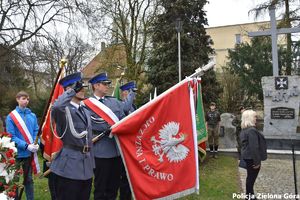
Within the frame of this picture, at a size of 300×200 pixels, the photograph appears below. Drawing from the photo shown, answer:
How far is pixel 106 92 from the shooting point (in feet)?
16.0

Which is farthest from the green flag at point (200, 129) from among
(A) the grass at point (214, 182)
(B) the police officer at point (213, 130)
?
(B) the police officer at point (213, 130)

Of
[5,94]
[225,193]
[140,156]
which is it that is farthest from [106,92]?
[5,94]

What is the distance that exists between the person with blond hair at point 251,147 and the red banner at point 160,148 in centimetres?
165

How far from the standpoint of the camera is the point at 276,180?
8023mm

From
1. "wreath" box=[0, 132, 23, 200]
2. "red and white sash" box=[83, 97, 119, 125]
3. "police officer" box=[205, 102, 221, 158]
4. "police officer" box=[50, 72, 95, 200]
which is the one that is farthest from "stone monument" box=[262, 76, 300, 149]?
"wreath" box=[0, 132, 23, 200]

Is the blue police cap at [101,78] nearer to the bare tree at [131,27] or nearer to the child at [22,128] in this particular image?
the child at [22,128]

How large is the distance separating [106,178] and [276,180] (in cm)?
486

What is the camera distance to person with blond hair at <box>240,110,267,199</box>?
5.88 meters

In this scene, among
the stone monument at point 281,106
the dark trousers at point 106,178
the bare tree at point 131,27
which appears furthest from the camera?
the bare tree at point 131,27

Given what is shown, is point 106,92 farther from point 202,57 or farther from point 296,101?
point 202,57

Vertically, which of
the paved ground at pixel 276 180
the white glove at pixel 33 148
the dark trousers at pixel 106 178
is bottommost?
the paved ground at pixel 276 180

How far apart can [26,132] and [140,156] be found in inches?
75.8

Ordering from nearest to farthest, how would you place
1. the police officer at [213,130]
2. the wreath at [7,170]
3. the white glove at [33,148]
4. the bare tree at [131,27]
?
the wreath at [7,170]
the white glove at [33,148]
the police officer at [213,130]
the bare tree at [131,27]

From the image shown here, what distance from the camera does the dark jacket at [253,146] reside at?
5875 mm
